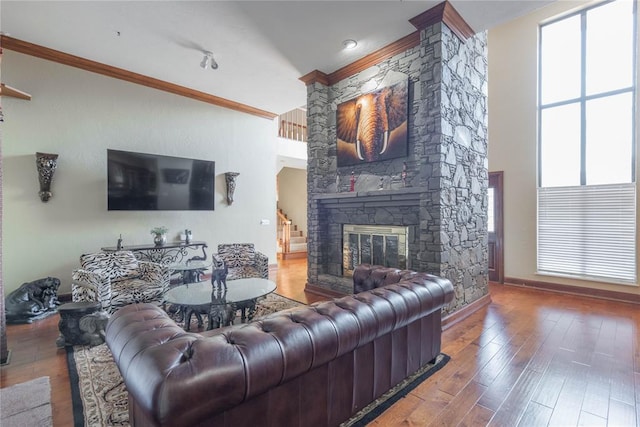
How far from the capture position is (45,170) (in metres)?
3.97

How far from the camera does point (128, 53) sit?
416 centimetres

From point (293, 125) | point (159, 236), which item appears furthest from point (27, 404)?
point (293, 125)

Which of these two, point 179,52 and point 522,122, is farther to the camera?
point 522,122

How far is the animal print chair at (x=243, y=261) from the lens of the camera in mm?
4246

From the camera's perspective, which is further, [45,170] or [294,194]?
[294,194]

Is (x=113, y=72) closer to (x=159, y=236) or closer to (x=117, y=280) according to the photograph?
(x=159, y=236)

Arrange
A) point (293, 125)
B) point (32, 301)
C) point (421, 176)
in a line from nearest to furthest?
point (421, 176) → point (32, 301) → point (293, 125)

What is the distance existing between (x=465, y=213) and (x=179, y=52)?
15.0ft

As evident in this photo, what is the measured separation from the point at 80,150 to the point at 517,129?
7.22m

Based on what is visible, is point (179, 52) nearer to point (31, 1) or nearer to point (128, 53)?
point (128, 53)

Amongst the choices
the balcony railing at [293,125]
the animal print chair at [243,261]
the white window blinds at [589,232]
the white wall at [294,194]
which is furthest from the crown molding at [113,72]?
the white window blinds at [589,232]

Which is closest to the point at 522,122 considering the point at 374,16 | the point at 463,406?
the point at 374,16

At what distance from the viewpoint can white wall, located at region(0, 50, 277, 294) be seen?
3.91 meters

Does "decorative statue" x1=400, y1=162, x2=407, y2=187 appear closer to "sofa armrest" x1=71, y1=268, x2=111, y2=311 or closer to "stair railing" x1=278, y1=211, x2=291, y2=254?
"sofa armrest" x1=71, y1=268, x2=111, y2=311
